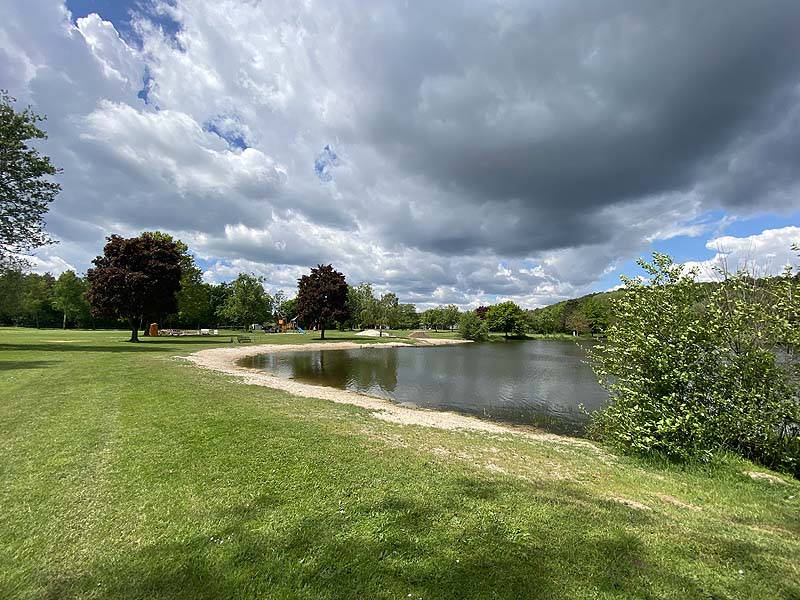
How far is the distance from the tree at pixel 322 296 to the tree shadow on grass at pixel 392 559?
4915cm

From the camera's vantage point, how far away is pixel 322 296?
52.9 meters

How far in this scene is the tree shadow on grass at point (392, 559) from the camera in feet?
9.81

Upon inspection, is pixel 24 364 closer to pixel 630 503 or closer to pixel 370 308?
pixel 630 503

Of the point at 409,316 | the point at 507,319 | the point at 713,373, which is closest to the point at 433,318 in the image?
the point at 409,316

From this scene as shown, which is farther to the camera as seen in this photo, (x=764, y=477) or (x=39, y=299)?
(x=39, y=299)

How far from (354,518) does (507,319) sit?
307ft

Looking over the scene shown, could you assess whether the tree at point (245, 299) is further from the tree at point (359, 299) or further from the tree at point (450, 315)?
the tree at point (450, 315)

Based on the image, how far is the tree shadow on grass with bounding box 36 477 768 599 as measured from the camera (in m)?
2.99

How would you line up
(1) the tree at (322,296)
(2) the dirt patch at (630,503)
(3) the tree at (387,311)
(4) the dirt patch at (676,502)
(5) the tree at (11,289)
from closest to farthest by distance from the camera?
(2) the dirt patch at (630,503), (4) the dirt patch at (676,502), (5) the tree at (11,289), (1) the tree at (322,296), (3) the tree at (387,311)

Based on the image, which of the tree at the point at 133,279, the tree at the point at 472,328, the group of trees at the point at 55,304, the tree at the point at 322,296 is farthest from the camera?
the tree at the point at 472,328

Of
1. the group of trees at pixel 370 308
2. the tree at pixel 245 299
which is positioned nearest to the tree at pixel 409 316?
the group of trees at pixel 370 308

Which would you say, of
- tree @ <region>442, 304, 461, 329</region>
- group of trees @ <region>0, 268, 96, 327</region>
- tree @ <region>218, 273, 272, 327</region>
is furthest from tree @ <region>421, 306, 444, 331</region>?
group of trees @ <region>0, 268, 96, 327</region>

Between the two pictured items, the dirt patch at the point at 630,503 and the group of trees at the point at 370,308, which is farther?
the group of trees at the point at 370,308

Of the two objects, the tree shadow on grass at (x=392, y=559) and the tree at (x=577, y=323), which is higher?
the tree at (x=577, y=323)
